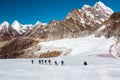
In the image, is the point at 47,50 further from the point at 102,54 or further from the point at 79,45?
the point at 102,54

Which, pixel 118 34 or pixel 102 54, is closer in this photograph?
pixel 102 54

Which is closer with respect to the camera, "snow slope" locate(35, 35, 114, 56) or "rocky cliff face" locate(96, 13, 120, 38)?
"snow slope" locate(35, 35, 114, 56)

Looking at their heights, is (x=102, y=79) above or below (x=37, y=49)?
below

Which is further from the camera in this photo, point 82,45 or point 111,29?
point 111,29

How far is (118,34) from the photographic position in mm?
144250

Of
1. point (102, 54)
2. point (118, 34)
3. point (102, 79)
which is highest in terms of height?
point (118, 34)

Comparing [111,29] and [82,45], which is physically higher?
[111,29]

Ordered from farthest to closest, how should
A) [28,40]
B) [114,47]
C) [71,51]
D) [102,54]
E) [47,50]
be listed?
[28,40] < [47,50] < [71,51] < [114,47] < [102,54]

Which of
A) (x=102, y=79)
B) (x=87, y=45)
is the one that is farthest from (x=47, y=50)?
(x=102, y=79)

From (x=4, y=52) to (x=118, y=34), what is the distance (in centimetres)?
8427

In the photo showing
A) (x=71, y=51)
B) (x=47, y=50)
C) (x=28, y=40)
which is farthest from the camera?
(x=28, y=40)

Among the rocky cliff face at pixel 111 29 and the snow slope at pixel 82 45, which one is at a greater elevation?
the rocky cliff face at pixel 111 29

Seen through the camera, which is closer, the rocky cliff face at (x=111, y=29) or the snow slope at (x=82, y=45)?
the snow slope at (x=82, y=45)

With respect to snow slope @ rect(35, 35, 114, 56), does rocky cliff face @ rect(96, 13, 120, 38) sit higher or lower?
higher
